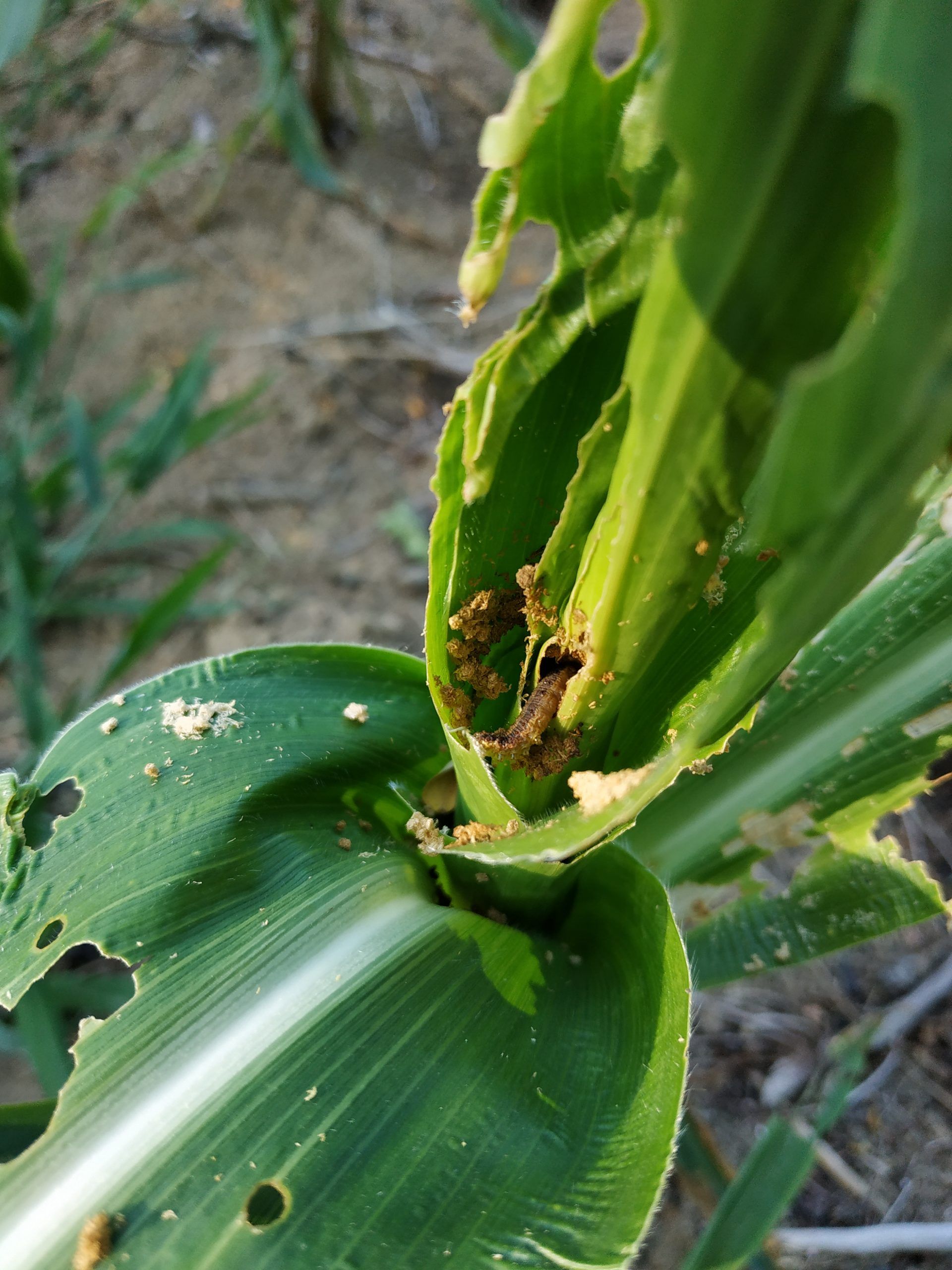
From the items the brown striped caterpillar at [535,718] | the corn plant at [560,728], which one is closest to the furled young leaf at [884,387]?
the corn plant at [560,728]

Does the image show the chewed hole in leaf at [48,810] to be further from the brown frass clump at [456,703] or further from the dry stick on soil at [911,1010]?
the dry stick on soil at [911,1010]

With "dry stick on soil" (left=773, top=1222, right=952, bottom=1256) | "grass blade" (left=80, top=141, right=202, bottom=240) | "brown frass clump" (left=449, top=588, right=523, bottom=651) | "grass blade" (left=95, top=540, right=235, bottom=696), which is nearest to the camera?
"brown frass clump" (left=449, top=588, right=523, bottom=651)

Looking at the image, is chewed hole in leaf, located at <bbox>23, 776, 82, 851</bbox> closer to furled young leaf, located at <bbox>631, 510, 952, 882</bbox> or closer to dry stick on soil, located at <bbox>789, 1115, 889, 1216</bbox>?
furled young leaf, located at <bbox>631, 510, 952, 882</bbox>

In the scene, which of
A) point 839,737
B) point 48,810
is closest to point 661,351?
point 839,737

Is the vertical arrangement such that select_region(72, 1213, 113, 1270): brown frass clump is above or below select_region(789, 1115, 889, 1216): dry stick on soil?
above

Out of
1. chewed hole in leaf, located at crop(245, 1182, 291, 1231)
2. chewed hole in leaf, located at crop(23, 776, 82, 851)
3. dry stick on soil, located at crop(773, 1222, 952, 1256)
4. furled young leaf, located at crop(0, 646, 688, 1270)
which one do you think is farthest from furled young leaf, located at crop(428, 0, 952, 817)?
dry stick on soil, located at crop(773, 1222, 952, 1256)

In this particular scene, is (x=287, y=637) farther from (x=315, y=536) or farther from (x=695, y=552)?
(x=695, y=552)
